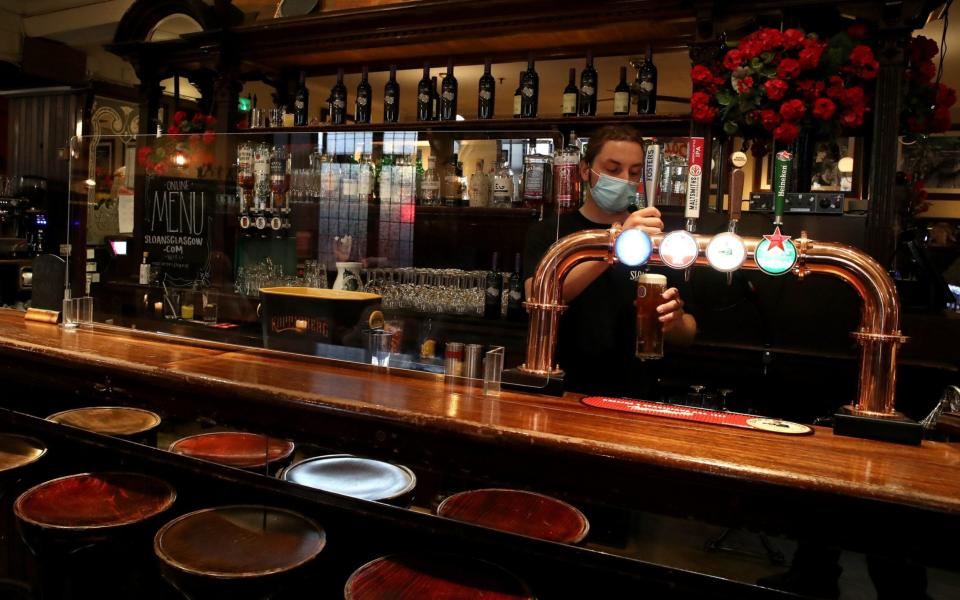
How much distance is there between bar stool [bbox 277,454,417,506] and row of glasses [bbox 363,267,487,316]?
0.52 meters

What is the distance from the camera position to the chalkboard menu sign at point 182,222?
2.53 meters

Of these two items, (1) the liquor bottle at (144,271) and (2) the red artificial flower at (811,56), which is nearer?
(1) the liquor bottle at (144,271)

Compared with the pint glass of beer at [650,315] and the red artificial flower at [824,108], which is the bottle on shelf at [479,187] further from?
the red artificial flower at [824,108]

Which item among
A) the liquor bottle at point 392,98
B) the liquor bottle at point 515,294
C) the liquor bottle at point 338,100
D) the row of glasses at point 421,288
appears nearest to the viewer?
the row of glasses at point 421,288

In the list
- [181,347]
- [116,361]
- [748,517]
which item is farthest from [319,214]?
[748,517]

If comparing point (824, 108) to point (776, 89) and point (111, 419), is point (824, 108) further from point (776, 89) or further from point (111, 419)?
point (111, 419)

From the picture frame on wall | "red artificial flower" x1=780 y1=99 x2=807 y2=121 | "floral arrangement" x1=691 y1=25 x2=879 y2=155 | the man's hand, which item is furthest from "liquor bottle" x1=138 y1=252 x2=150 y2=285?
the picture frame on wall

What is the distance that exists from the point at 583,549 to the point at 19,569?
212 cm

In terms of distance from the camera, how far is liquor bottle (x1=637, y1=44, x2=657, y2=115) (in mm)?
3773

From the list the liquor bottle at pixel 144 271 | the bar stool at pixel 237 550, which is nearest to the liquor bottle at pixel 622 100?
the liquor bottle at pixel 144 271

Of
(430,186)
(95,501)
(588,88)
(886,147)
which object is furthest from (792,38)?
(95,501)

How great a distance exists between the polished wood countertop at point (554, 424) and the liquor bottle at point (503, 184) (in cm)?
111

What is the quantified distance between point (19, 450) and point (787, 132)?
10.3 ft

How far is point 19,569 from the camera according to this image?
94.7 inches
